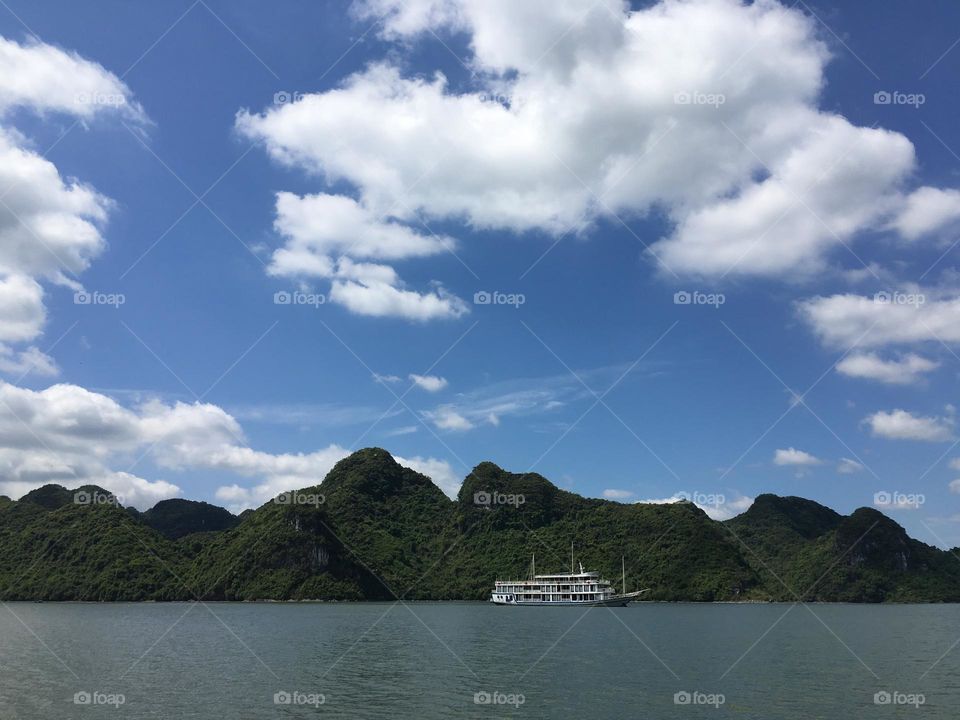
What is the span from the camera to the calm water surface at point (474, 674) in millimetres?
42625

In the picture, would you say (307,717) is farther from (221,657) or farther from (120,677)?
(221,657)

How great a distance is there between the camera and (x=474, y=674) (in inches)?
2206

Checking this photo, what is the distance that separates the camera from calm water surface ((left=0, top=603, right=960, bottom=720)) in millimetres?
42625

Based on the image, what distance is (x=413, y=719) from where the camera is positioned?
3916cm

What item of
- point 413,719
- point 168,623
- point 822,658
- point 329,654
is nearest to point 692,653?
point 822,658

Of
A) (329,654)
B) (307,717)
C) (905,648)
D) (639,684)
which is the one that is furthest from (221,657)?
(905,648)

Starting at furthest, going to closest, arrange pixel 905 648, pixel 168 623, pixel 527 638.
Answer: pixel 168 623 → pixel 527 638 → pixel 905 648

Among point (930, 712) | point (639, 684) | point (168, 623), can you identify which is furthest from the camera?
point (168, 623)

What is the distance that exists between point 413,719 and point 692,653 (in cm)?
4394

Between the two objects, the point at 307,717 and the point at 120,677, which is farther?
the point at 120,677

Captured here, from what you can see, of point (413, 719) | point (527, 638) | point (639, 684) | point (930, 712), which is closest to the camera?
point (413, 719)

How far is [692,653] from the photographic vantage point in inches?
2889

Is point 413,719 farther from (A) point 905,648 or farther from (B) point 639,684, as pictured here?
(A) point 905,648

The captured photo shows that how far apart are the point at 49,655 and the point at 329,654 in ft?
90.6
